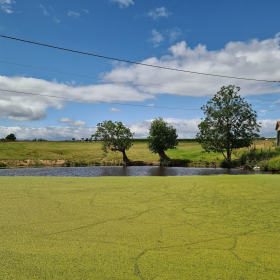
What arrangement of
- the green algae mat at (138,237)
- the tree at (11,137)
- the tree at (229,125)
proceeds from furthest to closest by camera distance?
the tree at (11,137) → the tree at (229,125) → the green algae mat at (138,237)

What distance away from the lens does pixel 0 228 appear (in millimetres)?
3744

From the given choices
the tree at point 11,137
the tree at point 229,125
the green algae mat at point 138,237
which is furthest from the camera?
the tree at point 11,137

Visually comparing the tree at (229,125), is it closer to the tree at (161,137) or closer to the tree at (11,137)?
the tree at (161,137)

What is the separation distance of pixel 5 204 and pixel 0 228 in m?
1.71

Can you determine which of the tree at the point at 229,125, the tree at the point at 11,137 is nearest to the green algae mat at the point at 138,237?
the tree at the point at 229,125

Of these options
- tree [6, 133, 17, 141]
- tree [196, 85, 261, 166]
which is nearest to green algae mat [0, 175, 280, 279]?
tree [196, 85, 261, 166]

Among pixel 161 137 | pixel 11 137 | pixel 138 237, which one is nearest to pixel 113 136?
pixel 161 137

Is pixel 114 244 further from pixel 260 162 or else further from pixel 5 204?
pixel 260 162

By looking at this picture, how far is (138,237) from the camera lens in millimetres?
3418

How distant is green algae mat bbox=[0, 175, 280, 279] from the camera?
2.56 metres

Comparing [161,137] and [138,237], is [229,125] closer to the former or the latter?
[161,137]

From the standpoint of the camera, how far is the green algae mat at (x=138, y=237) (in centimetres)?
256

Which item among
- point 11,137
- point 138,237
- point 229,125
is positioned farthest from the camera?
point 11,137

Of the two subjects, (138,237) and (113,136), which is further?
(113,136)
